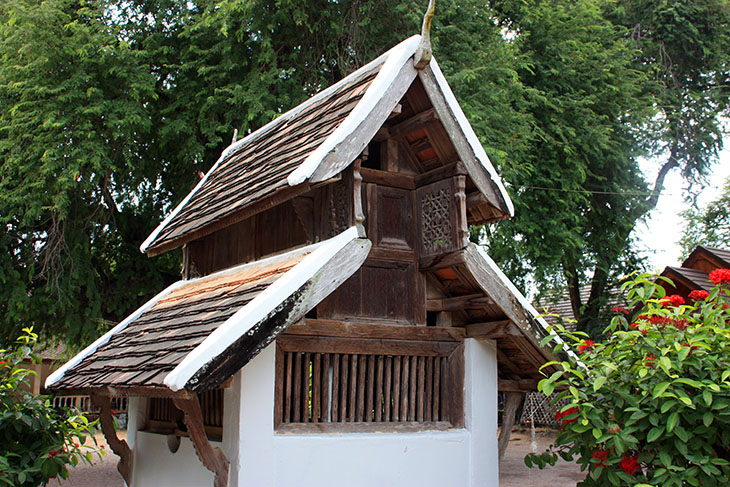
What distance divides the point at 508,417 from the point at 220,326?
328 centimetres

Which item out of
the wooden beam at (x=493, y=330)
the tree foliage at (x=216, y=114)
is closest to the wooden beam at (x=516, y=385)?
the wooden beam at (x=493, y=330)

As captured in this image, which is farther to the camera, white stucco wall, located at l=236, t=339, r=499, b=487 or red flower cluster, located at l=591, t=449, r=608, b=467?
white stucco wall, located at l=236, t=339, r=499, b=487

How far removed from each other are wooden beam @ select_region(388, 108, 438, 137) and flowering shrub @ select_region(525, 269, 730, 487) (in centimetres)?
223

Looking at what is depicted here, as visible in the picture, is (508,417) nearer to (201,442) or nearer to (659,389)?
(659,389)

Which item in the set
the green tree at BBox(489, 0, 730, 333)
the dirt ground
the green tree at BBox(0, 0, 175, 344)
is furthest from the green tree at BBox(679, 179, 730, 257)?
the green tree at BBox(0, 0, 175, 344)

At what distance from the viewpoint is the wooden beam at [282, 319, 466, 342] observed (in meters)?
5.68

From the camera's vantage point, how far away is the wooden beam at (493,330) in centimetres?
620

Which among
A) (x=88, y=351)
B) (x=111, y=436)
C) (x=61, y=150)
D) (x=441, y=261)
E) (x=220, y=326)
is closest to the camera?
(x=220, y=326)

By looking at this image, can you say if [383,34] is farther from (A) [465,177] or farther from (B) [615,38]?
(A) [465,177]

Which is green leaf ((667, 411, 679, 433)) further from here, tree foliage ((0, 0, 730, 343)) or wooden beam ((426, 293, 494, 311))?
tree foliage ((0, 0, 730, 343))

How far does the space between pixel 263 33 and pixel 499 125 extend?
507cm

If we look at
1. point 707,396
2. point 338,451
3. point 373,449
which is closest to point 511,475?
point 373,449

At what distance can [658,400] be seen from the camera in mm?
4488

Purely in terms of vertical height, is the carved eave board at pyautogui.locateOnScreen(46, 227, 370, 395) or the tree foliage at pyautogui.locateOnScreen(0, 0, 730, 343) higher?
the tree foliage at pyautogui.locateOnScreen(0, 0, 730, 343)
